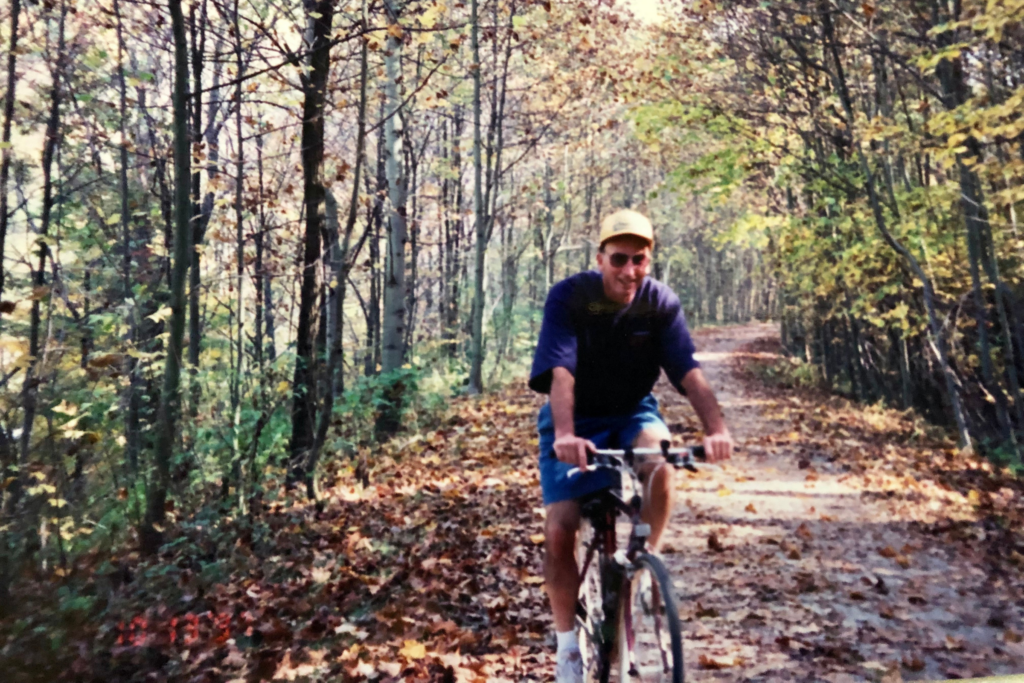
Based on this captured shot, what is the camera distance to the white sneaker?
307 centimetres

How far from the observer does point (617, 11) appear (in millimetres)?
11828

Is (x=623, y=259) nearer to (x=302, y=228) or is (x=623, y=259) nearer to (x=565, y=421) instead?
(x=565, y=421)

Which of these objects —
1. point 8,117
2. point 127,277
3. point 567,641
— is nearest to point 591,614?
point 567,641

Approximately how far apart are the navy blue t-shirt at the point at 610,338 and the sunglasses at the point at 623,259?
14cm

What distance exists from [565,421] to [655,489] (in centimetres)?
46

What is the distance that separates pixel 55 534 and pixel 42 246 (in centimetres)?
171

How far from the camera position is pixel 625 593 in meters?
2.75

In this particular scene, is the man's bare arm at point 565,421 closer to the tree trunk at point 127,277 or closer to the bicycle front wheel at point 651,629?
the bicycle front wheel at point 651,629

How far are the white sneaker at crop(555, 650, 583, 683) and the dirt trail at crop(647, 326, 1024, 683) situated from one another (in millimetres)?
769

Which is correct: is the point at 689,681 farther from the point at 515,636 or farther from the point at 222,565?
the point at 222,565

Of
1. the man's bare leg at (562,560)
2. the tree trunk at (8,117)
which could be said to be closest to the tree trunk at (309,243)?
the tree trunk at (8,117)

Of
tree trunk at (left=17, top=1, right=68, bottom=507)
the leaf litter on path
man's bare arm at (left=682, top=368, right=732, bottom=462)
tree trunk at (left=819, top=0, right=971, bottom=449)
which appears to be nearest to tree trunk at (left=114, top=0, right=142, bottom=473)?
tree trunk at (left=17, top=1, right=68, bottom=507)

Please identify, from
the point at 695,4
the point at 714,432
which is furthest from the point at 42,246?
the point at 695,4

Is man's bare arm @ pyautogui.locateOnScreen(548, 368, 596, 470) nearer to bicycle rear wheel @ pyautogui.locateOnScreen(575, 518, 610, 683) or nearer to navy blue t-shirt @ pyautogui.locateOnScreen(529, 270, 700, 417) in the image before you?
navy blue t-shirt @ pyautogui.locateOnScreen(529, 270, 700, 417)
